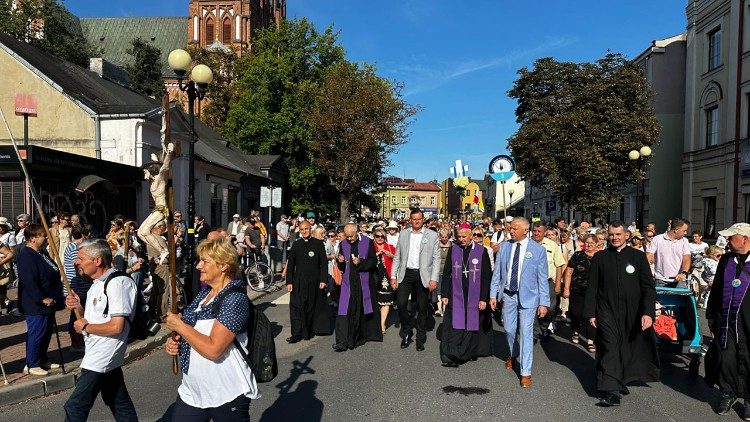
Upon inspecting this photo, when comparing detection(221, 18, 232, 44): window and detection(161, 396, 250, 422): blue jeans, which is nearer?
detection(161, 396, 250, 422): blue jeans

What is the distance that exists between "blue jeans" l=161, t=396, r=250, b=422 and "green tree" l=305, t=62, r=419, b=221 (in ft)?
101

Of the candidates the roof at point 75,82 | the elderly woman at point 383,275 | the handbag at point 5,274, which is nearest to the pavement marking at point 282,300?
the elderly woman at point 383,275

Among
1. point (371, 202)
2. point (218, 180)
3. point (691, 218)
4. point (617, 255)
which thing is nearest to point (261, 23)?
point (371, 202)

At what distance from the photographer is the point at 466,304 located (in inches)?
298

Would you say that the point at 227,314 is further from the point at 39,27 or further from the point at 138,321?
the point at 39,27

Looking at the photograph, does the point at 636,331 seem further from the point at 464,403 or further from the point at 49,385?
the point at 49,385

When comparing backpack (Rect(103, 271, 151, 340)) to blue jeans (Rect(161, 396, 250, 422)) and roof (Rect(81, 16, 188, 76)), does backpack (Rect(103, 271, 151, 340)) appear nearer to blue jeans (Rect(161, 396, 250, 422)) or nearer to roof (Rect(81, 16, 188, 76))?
blue jeans (Rect(161, 396, 250, 422))

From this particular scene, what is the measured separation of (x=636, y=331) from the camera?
19.5 ft

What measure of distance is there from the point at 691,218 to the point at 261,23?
53.4 metres

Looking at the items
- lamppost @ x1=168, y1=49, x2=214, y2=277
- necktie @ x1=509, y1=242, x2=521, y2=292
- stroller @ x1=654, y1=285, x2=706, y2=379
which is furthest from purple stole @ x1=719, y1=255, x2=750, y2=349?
lamppost @ x1=168, y1=49, x2=214, y2=277

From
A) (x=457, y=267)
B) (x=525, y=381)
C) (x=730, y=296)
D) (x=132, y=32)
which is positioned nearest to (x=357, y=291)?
(x=457, y=267)

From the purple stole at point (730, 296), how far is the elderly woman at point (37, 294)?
22.0 ft

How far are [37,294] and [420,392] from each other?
13.5ft

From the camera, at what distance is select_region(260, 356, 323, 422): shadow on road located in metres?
5.33
